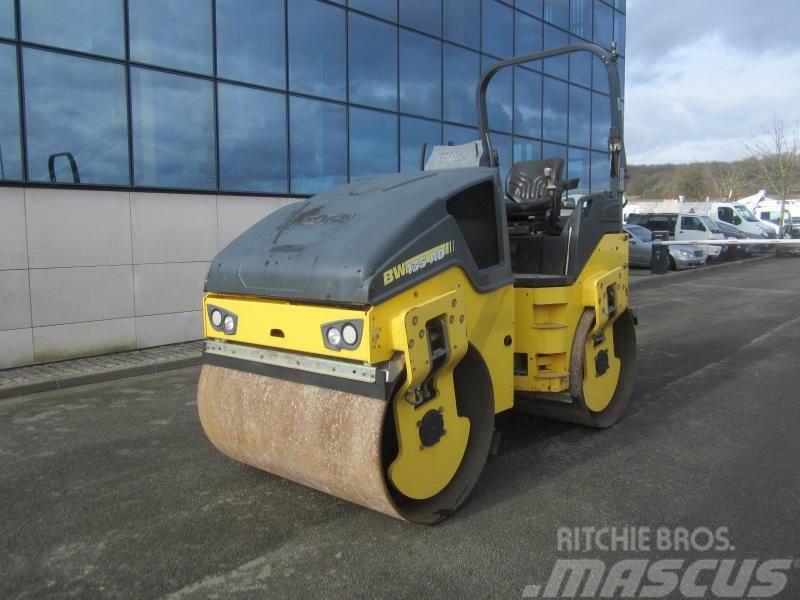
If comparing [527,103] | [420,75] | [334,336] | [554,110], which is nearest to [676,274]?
[554,110]

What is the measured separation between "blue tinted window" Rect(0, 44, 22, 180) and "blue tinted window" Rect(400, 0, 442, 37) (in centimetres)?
704

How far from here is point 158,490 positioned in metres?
4.08

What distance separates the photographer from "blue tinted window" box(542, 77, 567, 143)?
650 inches

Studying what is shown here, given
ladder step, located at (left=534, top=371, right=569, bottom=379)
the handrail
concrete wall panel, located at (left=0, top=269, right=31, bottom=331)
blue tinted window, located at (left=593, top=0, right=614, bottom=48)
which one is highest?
blue tinted window, located at (left=593, top=0, right=614, bottom=48)

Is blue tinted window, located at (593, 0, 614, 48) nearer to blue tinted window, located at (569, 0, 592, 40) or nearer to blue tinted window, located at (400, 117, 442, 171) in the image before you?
blue tinted window, located at (569, 0, 592, 40)

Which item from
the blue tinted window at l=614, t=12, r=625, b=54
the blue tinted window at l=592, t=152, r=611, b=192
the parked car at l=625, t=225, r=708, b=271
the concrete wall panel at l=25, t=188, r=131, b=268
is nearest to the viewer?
the concrete wall panel at l=25, t=188, r=131, b=268

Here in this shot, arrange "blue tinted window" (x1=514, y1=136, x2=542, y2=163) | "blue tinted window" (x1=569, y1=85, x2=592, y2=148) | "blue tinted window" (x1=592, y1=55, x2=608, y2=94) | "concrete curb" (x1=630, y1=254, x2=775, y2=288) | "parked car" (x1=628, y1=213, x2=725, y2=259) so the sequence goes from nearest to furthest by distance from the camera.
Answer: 1. "blue tinted window" (x1=514, y1=136, x2=542, y2=163)
2. "concrete curb" (x1=630, y1=254, x2=775, y2=288)
3. "blue tinted window" (x1=569, y1=85, x2=592, y2=148)
4. "blue tinted window" (x1=592, y1=55, x2=608, y2=94)
5. "parked car" (x1=628, y1=213, x2=725, y2=259)

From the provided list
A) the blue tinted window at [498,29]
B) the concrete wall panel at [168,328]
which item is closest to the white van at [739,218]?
the blue tinted window at [498,29]

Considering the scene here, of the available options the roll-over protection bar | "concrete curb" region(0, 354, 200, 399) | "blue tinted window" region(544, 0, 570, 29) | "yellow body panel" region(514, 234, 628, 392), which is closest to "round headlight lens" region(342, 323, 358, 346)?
"yellow body panel" region(514, 234, 628, 392)

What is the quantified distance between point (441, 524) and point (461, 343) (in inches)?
37.5

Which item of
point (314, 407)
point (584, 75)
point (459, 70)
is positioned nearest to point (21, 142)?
point (314, 407)

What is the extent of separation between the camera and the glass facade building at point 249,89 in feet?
26.0

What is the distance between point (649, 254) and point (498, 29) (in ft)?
27.2

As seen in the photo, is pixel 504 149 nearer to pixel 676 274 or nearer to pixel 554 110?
pixel 554 110
